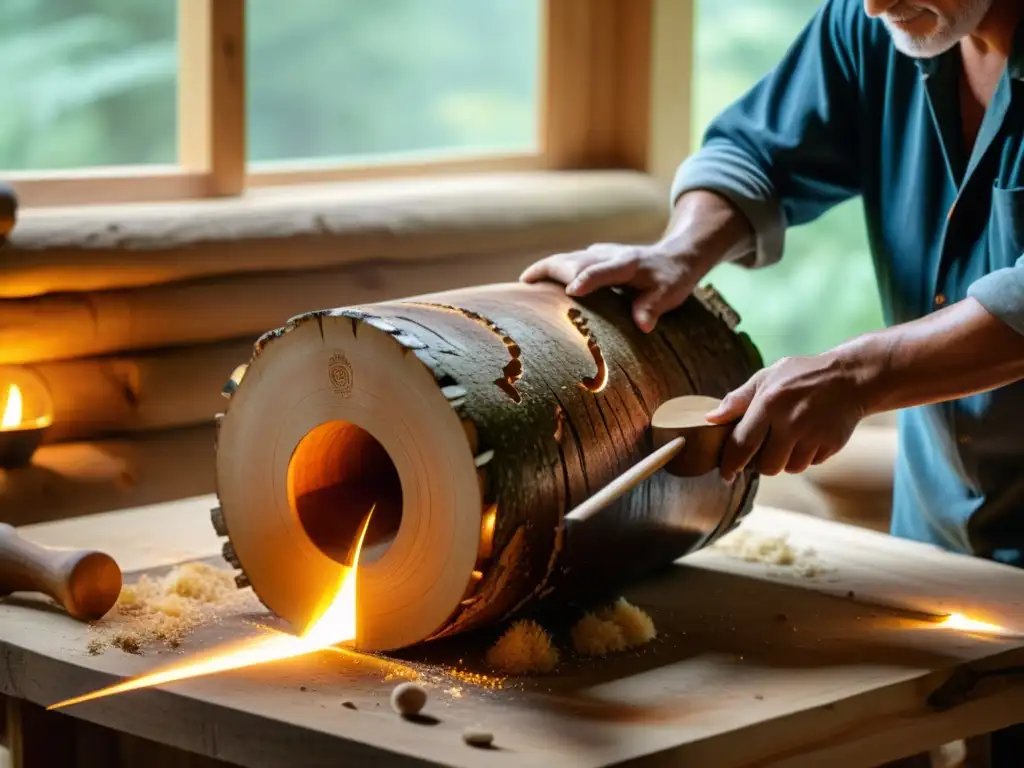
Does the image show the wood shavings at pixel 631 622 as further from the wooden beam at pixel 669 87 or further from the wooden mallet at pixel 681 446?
the wooden beam at pixel 669 87

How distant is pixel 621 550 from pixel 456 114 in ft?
11.8

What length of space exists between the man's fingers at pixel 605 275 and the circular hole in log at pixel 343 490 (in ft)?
1.38

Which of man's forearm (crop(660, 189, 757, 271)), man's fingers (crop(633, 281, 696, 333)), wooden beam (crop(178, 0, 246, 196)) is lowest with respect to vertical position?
man's fingers (crop(633, 281, 696, 333))

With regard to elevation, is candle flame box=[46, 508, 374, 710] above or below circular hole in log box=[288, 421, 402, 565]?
below

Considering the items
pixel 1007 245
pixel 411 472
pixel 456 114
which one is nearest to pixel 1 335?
pixel 411 472

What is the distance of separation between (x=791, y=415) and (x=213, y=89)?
216 centimetres

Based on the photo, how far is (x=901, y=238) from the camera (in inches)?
109

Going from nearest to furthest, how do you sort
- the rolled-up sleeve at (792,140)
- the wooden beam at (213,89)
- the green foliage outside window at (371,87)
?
the rolled-up sleeve at (792,140) → the wooden beam at (213,89) → the green foliage outside window at (371,87)

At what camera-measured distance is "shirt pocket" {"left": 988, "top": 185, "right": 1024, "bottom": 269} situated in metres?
2.48

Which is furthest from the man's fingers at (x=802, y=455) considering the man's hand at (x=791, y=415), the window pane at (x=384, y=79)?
the window pane at (x=384, y=79)

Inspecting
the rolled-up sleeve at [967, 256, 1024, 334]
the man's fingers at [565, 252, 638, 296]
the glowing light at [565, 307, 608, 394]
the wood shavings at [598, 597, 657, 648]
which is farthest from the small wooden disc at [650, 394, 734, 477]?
the rolled-up sleeve at [967, 256, 1024, 334]

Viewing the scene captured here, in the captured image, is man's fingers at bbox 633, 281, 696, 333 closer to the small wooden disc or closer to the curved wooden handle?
the small wooden disc

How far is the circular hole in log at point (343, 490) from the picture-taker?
7.43ft

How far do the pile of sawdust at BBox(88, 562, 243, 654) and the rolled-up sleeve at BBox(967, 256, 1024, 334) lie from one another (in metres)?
1.25
